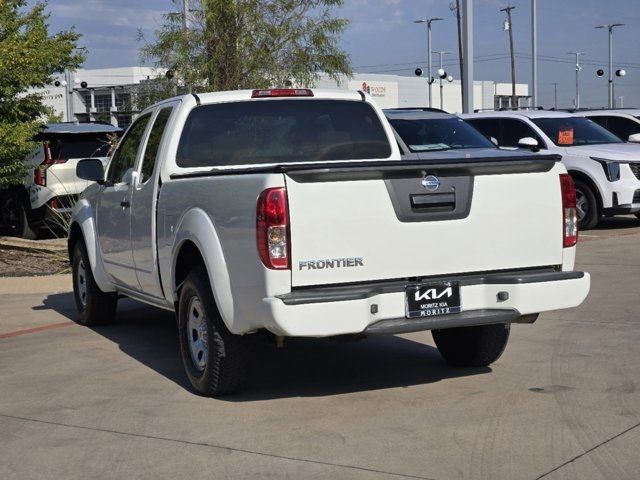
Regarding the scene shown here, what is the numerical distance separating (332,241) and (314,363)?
2107 millimetres

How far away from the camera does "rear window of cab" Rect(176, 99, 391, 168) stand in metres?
7.93

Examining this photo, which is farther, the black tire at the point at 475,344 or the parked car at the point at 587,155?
the parked car at the point at 587,155

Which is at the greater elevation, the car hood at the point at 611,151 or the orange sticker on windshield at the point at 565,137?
the orange sticker on windshield at the point at 565,137

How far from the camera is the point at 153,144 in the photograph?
8305 millimetres

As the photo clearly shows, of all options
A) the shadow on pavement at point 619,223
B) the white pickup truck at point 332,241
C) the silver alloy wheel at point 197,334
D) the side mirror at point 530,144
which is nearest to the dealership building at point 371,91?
the shadow on pavement at point 619,223

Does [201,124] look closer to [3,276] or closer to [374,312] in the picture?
[374,312]

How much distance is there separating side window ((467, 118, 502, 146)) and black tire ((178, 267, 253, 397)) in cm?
1268

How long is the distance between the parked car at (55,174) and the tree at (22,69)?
612mm

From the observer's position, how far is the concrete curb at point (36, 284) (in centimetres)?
1253

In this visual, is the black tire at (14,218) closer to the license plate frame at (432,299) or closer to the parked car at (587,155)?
the parked car at (587,155)

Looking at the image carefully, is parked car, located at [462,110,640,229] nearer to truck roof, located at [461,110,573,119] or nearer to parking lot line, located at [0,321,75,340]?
truck roof, located at [461,110,573,119]

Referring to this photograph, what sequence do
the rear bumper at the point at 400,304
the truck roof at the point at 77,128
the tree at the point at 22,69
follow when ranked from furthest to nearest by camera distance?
the truck roof at the point at 77,128 → the tree at the point at 22,69 → the rear bumper at the point at 400,304

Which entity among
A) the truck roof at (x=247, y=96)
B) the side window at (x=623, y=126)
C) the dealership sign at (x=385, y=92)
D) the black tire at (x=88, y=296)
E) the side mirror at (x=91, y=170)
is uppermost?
the dealership sign at (x=385, y=92)

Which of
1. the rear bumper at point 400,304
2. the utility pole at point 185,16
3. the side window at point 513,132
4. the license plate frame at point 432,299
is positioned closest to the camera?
the rear bumper at point 400,304
